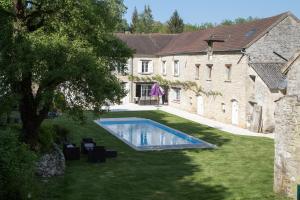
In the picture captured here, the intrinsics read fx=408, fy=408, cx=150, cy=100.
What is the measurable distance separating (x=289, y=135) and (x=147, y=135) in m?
16.9

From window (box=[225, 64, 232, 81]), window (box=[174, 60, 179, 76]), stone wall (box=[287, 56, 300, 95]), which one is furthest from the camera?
window (box=[174, 60, 179, 76])

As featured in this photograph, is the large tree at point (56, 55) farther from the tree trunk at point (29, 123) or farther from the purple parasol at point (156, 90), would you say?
the purple parasol at point (156, 90)

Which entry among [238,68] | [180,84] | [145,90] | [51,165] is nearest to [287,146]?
[51,165]

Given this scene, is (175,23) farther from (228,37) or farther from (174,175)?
(174,175)

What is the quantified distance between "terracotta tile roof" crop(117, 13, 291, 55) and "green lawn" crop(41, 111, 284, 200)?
34.6 feet

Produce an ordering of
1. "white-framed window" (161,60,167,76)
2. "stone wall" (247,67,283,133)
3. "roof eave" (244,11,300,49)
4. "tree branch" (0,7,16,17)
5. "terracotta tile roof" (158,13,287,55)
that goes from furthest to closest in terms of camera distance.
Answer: "white-framed window" (161,60,167,76)
"terracotta tile roof" (158,13,287,55)
"roof eave" (244,11,300,49)
"stone wall" (247,67,283,133)
"tree branch" (0,7,16,17)

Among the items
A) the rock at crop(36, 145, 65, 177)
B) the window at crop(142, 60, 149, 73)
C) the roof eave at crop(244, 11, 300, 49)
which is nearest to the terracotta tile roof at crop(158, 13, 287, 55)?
the roof eave at crop(244, 11, 300, 49)

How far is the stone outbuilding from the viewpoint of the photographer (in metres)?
15.0

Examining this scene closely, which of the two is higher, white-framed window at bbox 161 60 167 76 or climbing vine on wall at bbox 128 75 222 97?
white-framed window at bbox 161 60 167 76

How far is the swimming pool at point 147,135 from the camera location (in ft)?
83.1

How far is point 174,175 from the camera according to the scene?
1872 centimetres

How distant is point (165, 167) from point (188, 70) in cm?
2424

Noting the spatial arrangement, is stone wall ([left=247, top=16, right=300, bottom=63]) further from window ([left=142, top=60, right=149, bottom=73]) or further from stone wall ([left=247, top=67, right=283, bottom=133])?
window ([left=142, top=60, right=149, bottom=73])

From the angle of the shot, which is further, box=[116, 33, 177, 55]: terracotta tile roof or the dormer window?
box=[116, 33, 177, 55]: terracotta tile roof
